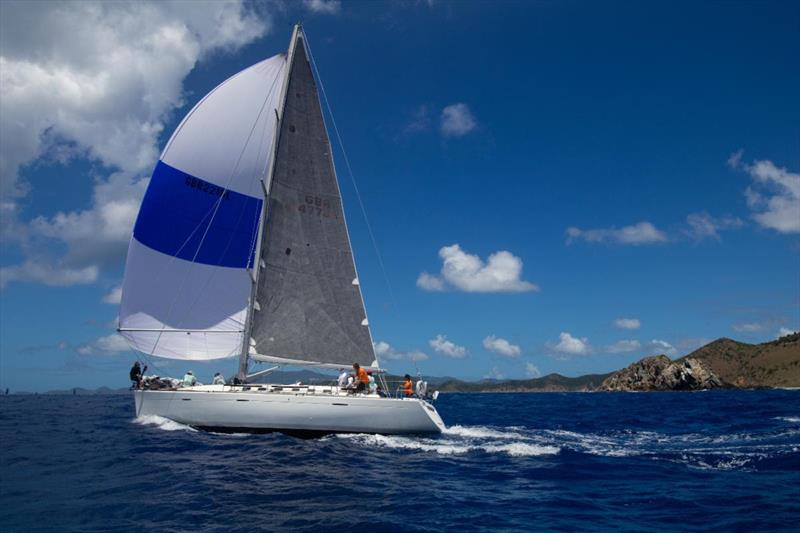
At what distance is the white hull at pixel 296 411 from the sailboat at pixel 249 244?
35.0 inches

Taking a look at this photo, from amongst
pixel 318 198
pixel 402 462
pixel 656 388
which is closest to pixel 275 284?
pixel 318 198

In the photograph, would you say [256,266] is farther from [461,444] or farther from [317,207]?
[461,444]

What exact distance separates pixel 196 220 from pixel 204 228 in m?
0.46

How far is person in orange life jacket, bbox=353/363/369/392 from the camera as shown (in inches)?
787

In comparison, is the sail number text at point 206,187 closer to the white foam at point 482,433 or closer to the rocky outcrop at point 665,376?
the white foam at point 482,433

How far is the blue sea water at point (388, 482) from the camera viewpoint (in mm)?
9148

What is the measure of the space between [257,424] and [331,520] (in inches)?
413

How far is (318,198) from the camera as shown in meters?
22.7

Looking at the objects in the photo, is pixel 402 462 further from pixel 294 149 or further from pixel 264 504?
pixel 294 149

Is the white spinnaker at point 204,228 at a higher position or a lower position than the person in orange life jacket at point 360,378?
higher

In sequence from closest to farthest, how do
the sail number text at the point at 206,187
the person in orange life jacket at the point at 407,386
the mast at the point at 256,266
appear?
1. the person in orange life jacket at the point at 407,386
2. the mast at the point at 256,266
3. the sail number text at the point at 206,187

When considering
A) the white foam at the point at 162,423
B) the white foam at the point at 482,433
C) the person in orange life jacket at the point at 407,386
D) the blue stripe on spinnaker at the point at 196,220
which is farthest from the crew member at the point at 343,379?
the blue stripe on spinnaker at the point at 196,220

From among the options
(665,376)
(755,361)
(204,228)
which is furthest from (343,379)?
(755,361)

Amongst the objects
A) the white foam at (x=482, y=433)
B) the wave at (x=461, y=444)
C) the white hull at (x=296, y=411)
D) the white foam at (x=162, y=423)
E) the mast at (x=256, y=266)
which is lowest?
the white foam at (x=482, y=433)
